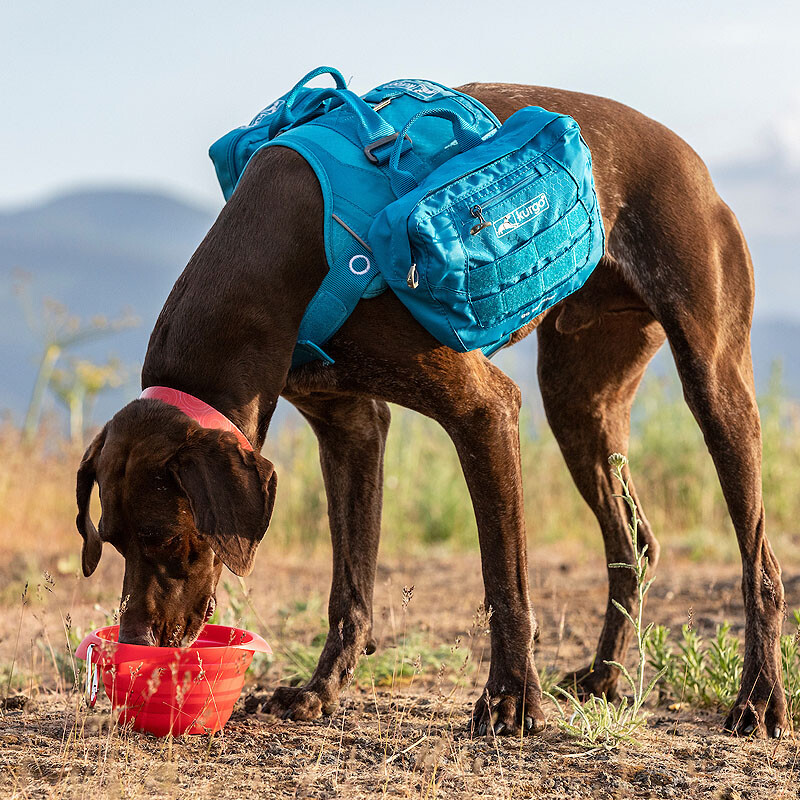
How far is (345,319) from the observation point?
10.0 feet

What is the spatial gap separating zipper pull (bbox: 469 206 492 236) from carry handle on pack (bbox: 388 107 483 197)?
0.23m

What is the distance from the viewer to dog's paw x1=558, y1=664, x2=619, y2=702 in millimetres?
3951

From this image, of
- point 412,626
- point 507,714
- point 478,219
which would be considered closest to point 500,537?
point 507,714

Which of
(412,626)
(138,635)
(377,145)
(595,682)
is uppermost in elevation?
(377,145)

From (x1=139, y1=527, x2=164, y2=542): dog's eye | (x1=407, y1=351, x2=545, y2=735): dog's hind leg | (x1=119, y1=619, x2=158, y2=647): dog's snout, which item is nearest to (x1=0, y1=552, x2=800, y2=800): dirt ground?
(x1=407, y1=351, x2=545, y2=735): dog's hind leg

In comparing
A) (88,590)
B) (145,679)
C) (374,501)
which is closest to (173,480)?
(145,679)

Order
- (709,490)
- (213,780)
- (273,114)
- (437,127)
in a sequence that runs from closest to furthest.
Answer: (213,780)
(437,127)
(273,114)
(709,490)

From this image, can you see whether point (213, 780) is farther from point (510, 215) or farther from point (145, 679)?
point (510, 215)

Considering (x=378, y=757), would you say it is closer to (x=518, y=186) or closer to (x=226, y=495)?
(x=226, y=495)

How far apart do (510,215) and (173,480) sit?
1.29 metres

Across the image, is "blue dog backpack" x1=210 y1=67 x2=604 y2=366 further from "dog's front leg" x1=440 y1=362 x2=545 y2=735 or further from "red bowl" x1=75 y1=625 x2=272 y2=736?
"red bowl" x1=75 y1=625 x2=272 y2=736

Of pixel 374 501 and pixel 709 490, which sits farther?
pixel 709 490

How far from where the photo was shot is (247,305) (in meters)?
3.00

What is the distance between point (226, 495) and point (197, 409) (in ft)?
0.97
